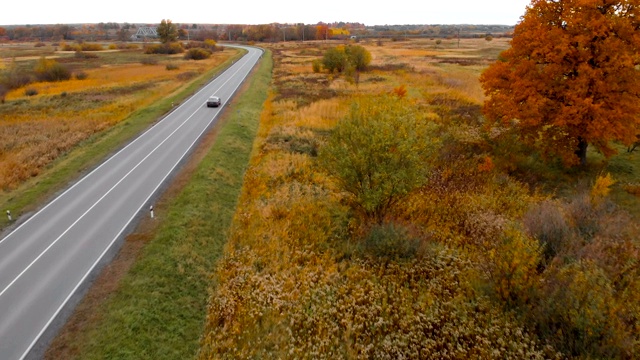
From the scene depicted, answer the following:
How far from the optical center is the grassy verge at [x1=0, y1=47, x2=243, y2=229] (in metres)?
23.4

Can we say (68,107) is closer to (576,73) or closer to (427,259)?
(427,259)

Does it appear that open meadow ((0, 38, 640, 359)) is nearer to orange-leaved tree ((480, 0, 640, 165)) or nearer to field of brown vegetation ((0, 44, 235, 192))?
field of brown vegetation ((0, 44, 235, 192))

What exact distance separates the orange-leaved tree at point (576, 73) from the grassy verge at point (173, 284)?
817 inches

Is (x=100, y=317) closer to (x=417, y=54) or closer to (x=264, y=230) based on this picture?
(x=264, y=230)

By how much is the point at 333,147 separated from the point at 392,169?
3419mm

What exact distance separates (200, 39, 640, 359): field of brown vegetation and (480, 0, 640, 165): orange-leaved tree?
331 centimetres

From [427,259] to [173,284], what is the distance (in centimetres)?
1184

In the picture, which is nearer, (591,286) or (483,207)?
(591,286)

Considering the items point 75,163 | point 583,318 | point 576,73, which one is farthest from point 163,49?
point 583,318

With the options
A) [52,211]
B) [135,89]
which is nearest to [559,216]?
[52,211]

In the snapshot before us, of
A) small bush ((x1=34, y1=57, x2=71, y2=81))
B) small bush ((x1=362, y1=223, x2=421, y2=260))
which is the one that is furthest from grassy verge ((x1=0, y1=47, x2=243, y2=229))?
small bush ((x1=34, y1=57, x2=71, y2=81))

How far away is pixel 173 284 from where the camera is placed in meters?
16.7

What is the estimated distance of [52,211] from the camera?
72.7ft

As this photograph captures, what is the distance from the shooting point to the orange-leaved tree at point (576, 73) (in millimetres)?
21734
